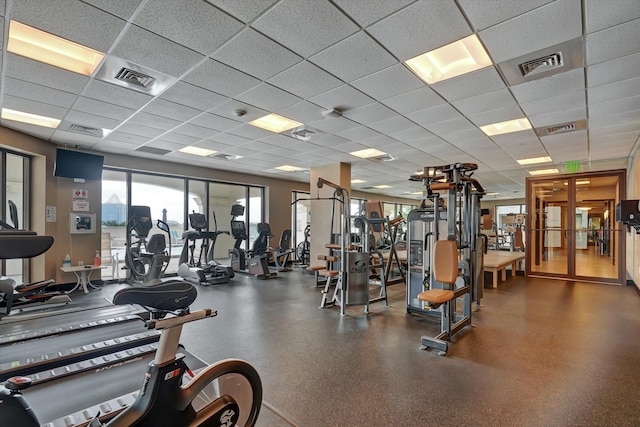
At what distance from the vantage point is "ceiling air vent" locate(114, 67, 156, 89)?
3229 millimetres

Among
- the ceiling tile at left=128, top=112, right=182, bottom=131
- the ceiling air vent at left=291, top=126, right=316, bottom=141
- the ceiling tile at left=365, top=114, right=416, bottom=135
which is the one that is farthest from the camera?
the ceiling air vent at left=291, top=126, right=316, bottom=141

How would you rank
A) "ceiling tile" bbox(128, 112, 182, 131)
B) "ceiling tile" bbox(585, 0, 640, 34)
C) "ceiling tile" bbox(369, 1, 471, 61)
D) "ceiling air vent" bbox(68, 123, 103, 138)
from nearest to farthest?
"ceiling tile" bbox(585, 0, 640, 34) < "ceiling tile" bbox(369, 1, 471, 61) < "ceiling tile" bbox(128, 112, 182, 131) < "ceiling air vent" bbox(68, 123, 103, 138)

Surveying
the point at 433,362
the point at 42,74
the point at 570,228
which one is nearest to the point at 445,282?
the point at 433,362

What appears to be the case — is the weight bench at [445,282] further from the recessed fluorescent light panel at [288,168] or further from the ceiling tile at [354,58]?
the recessed fluorescent light panel at [288,168]

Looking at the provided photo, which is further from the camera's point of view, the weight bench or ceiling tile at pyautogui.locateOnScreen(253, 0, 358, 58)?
the weight bench

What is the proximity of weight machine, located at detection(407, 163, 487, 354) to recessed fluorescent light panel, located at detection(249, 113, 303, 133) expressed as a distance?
2119 mm

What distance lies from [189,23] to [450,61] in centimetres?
247

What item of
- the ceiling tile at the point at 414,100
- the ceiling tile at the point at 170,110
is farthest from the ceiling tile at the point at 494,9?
the ceiling tile at the point at 170,110

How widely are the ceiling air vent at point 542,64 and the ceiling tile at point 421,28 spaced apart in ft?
3.13

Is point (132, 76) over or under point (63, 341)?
over

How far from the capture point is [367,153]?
6.87 metres

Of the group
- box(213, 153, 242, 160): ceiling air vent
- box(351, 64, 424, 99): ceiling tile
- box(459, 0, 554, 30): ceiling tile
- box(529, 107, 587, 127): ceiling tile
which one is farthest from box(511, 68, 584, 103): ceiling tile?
box(213, 153, 242, 160): ceiling air vent

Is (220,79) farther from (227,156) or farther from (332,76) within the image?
(227,156)

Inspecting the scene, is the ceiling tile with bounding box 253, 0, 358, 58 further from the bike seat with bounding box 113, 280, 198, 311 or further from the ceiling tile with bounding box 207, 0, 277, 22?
the bike seat with bounding box 113, 280, 198, 311
